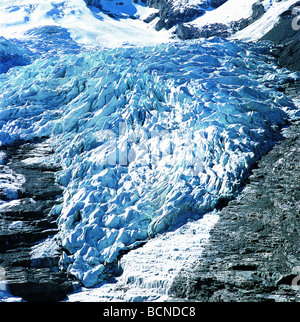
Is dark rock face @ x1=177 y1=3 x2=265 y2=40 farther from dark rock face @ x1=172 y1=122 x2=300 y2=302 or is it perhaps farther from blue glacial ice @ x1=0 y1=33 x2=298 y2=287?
dark rock face @ x1=172 y1=122 x2=300 y2=302

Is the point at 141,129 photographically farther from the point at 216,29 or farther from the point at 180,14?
the point at 180,14

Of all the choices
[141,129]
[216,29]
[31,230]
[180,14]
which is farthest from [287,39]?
[180,14]

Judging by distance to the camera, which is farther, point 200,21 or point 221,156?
point 200,21

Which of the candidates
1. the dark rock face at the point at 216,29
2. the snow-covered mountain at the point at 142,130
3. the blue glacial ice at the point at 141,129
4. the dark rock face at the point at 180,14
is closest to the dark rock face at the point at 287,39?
the snow-covered mountain at the point at 142,130

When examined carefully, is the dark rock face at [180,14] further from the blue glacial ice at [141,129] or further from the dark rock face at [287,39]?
the blue glacial ice at [141,129]
